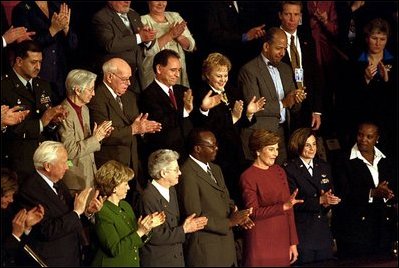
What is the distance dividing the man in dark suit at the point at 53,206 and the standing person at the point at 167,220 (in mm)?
433

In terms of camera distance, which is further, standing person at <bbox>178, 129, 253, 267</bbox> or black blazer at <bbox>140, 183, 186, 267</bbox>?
standing person at <bbox>178, 129, 253, 267</bbox>

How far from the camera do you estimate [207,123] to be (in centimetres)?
766

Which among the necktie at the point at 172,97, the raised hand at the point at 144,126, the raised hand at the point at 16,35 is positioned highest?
the raised hand at the point at 16,35

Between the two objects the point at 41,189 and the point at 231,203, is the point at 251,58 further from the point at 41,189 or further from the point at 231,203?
the point at 41,189

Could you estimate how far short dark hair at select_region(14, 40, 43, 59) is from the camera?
23.8ft

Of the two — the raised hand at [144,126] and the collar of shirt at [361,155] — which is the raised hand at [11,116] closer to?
the raised hand at [144,126]

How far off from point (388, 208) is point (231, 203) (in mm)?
1331

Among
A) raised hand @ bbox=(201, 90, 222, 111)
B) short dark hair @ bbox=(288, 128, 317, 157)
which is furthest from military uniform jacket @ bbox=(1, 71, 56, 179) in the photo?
short dark hair @ bbox=(288, 128, 317, 157)

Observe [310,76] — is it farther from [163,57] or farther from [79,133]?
[79,133]

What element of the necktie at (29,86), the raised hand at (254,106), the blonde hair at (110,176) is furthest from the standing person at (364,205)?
the necktie at (29,86)

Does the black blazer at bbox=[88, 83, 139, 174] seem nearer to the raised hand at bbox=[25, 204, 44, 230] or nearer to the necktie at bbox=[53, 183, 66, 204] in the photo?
the necktie at bbox=[53, 183, 66, 204]

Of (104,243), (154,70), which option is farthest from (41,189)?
(154,70)

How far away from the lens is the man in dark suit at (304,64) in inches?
332

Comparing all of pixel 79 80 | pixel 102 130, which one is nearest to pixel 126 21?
pixel 79 80
